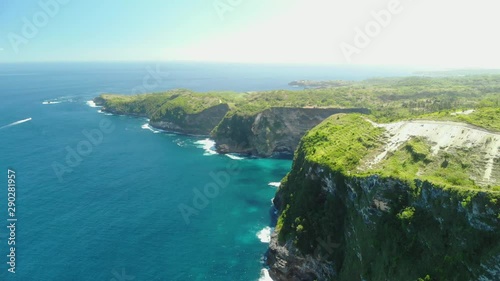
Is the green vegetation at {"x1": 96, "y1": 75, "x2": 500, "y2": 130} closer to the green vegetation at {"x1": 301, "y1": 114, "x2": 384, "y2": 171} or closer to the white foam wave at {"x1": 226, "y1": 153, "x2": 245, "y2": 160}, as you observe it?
the white foam wave at {"x1": 226, "y1": 153, "x2": 245, "y2": 160}

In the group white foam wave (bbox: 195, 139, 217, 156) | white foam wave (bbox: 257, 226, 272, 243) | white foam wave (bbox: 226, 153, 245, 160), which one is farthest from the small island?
white foam wave (bbox: 195, 139, 217, 156)

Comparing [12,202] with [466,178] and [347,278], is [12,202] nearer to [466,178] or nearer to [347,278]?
[347,278]

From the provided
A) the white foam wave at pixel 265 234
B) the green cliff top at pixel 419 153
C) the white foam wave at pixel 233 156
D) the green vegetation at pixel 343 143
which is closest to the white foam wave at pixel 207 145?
the white foam wave at pixel 233 156

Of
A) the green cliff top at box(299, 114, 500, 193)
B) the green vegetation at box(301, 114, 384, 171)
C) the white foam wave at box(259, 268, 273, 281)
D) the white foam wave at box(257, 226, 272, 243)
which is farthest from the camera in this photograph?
the white foam wave at box(257, 226, 272, 243)

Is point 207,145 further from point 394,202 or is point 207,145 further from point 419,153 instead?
point 394,202

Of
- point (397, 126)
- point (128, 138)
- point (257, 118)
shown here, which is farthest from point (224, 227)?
point (128, 138)

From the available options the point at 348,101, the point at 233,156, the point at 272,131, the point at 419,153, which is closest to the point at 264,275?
the point at 419,153

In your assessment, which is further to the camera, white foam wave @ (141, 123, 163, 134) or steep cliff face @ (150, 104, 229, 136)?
white foam wave @ (141, 123, 163, 134)
